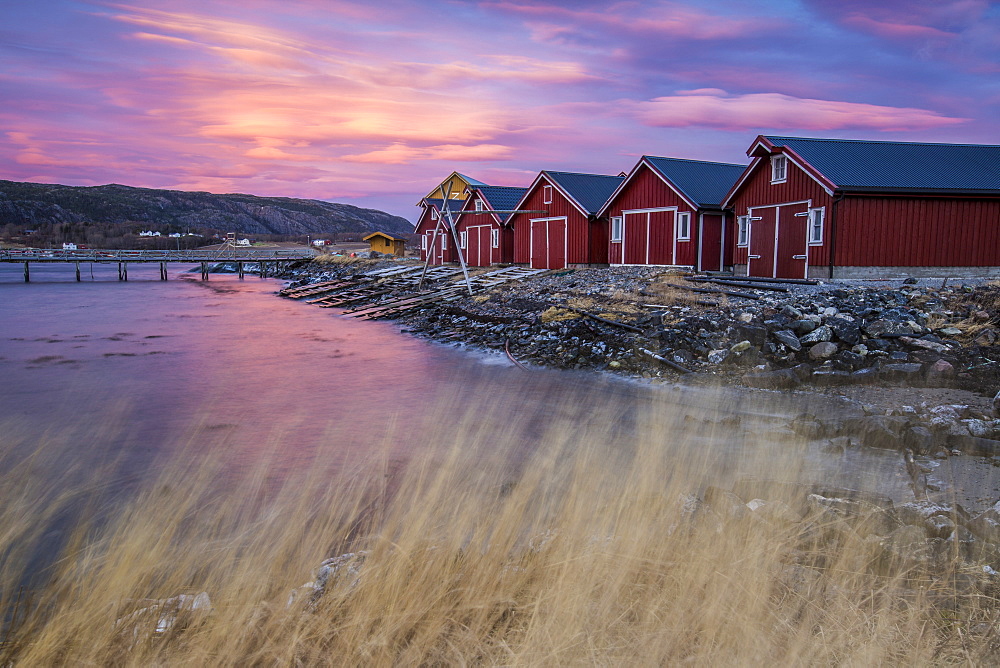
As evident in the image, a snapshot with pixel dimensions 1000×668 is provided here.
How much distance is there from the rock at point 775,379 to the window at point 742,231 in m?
14.0

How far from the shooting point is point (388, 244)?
62.0 metres

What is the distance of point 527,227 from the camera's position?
119 feet

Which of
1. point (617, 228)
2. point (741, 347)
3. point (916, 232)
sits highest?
point (617, 228)

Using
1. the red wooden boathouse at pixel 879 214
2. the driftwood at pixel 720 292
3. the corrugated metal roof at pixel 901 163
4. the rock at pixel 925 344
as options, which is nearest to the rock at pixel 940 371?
the rock at pixel 925 344

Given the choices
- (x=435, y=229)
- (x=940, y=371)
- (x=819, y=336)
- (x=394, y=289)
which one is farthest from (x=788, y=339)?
Result: (x=435, y=229)

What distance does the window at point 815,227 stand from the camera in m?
21.0

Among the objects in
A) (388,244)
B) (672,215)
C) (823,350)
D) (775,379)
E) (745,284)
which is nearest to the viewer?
(775,379)

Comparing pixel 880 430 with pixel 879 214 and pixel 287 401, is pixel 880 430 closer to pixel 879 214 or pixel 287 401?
pixel 287 401

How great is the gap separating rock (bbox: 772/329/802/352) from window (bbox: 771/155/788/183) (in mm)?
10926

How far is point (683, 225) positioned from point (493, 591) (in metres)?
25.0

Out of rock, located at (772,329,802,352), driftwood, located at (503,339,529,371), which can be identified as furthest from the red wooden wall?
driftwood, located at (503,339,529,371)

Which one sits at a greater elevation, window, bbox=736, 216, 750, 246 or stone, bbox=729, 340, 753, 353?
window, bbox=736, 216, 750, 246

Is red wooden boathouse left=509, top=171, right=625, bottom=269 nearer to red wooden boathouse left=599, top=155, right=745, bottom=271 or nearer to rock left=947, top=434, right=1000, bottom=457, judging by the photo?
red wooden boathouse left=599, top=155, right=745, bottom=271

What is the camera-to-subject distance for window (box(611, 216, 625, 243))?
3028cm
